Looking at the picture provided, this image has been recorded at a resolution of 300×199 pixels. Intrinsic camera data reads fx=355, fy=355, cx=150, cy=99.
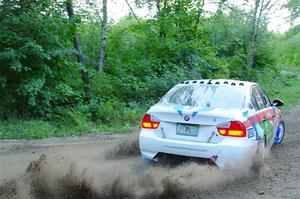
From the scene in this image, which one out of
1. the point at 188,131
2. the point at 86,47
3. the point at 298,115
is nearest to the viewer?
the point at 188,131

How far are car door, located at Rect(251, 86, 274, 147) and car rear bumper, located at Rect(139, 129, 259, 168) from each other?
51 centimetres

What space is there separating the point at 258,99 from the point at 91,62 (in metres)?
9.75

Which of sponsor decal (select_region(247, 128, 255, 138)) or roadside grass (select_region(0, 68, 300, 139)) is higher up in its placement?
sponsor decal (select_region(247, 128, 255, 138))

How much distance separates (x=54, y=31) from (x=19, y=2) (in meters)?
1.27

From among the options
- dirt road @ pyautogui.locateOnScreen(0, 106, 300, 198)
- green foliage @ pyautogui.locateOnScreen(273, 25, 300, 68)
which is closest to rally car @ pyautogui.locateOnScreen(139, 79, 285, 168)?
dirt road @ pyautogui.locateOnScreen(0, 106, 300, 198)

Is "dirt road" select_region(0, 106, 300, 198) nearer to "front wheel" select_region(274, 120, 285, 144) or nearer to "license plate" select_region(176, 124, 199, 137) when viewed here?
"license plate" select_region(176, 124, 199, 137)

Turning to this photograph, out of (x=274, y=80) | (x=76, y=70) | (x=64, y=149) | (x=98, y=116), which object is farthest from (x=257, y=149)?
(x=274, y=80)

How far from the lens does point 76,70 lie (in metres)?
12.0

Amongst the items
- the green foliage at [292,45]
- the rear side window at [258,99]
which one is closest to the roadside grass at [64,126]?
the rear side window at [258,99]

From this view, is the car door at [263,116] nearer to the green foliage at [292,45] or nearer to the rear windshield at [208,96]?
the rear windshield at [208,96]

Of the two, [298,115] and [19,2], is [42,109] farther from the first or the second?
[298,115]

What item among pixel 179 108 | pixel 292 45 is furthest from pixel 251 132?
pixel 292 45

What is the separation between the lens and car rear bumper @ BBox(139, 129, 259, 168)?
5090 mm

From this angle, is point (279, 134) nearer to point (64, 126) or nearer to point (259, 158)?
point (259, 158)
